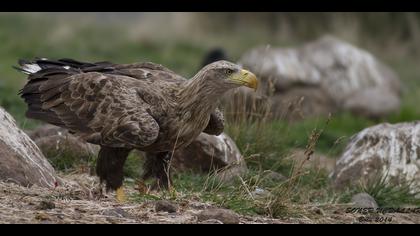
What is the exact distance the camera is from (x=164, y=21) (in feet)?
81.4

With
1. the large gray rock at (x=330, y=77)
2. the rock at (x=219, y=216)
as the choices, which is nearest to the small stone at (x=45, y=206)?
the rock at (x=219, y=216)

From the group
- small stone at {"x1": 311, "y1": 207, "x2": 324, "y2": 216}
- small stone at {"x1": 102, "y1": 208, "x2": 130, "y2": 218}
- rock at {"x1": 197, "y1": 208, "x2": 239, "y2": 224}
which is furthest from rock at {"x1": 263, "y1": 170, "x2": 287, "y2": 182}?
small stone at {"x1": 102, "y1": 208, "x2": 130, "y2": 218}

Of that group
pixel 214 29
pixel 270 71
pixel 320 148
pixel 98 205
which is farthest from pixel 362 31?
pixel 98 205

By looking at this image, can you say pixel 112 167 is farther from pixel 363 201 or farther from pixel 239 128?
pixel 239 128

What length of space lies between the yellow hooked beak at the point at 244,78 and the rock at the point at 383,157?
238 centimetres

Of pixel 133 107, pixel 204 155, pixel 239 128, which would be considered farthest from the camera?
pixel 239 128

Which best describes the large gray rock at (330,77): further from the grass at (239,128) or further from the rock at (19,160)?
the rock at (19,160)

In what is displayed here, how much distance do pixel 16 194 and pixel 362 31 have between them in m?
17.7

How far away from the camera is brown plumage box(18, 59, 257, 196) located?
7141 millimetres

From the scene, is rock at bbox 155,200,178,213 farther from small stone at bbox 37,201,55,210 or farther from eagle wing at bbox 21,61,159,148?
small stone at bbox 37,201,55,210

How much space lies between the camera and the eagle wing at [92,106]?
7.07 m

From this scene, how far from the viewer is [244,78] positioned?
23.2 ft

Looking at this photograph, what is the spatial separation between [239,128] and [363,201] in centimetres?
204

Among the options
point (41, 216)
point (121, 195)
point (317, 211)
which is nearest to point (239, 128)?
point (317, 211)
